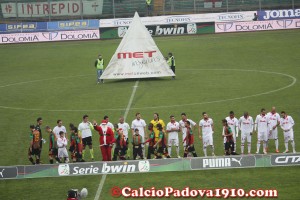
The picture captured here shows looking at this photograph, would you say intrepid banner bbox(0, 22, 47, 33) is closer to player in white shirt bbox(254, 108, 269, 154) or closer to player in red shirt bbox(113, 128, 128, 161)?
player in red shirt bbox(113, 128, 128, 161)

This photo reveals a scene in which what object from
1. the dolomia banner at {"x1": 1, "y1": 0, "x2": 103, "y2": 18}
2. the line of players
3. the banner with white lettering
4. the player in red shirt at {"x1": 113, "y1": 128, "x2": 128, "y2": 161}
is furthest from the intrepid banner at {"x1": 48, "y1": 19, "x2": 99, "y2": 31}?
the player in red shirt at {"x1": 113, "y1": 128, "x2": 128, "y2": 161}

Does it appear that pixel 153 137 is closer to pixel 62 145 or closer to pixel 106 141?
pixel 106 141

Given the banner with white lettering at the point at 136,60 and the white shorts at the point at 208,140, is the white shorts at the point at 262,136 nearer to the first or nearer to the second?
the white shorts at the point at 208,140

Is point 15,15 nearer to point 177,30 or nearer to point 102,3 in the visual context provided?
point 102,3

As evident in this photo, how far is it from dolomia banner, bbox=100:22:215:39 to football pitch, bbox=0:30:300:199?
1334mm

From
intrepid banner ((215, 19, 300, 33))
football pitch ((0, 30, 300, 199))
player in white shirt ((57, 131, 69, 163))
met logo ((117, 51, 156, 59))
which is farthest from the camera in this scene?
intrepid banner ((215, 19, 300, 33))

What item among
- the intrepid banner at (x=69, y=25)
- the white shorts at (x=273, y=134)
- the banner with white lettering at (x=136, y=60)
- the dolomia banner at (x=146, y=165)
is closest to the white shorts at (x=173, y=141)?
the dolomia banner at (x=146, y=165)

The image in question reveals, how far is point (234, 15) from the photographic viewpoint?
225 feet

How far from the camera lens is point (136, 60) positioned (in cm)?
4653

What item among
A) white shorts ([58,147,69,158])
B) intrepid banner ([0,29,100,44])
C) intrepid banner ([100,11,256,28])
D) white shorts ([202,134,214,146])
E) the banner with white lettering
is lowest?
white shorts ([58,147,69,158])

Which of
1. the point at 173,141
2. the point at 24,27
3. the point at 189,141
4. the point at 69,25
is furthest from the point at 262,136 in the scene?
the point at 24,27

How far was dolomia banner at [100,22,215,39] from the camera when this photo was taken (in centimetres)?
6856

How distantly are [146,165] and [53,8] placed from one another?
5092cm

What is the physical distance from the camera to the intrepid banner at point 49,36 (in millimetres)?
69625
